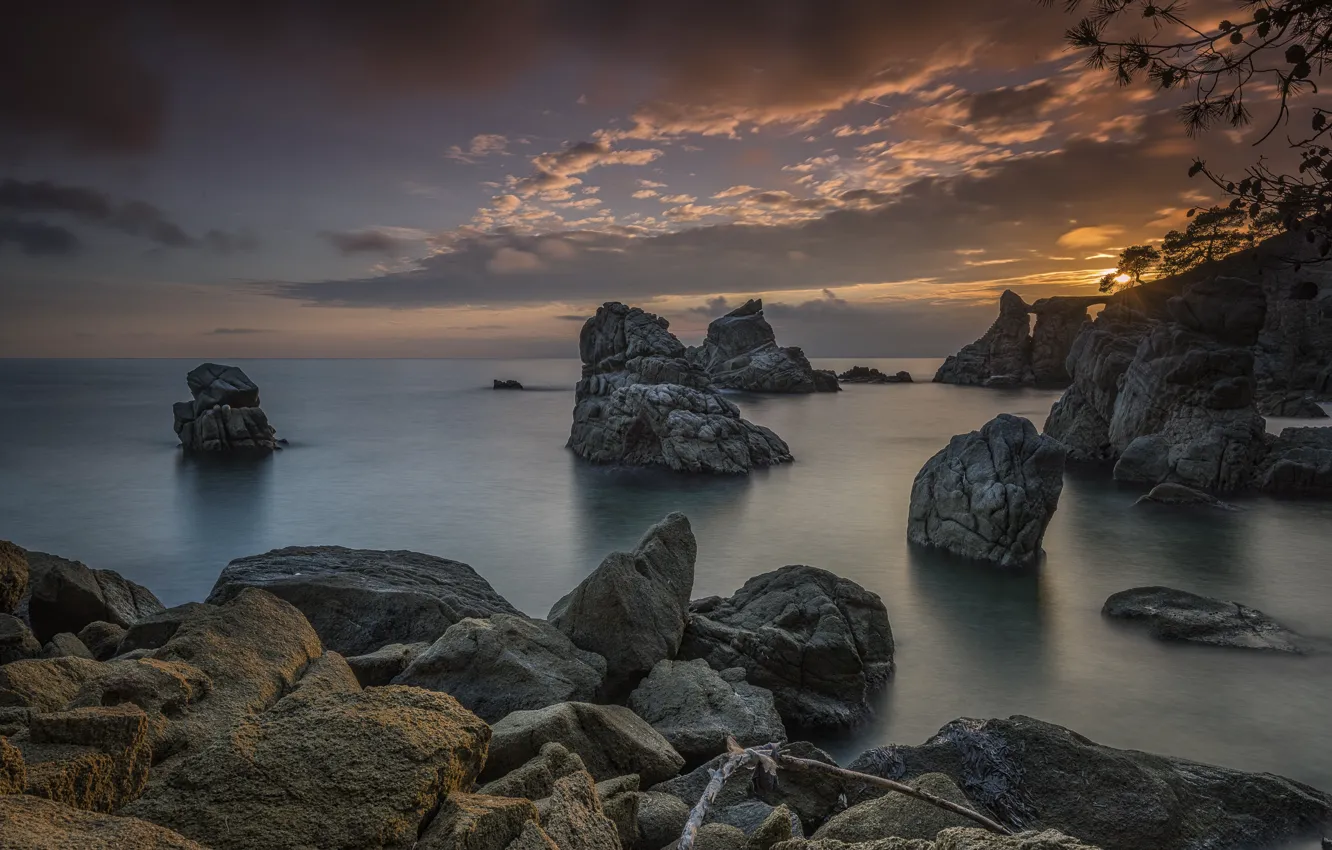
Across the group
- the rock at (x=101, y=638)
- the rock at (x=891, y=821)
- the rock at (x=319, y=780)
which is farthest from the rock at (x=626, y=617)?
the rock at (x=319, y=780)

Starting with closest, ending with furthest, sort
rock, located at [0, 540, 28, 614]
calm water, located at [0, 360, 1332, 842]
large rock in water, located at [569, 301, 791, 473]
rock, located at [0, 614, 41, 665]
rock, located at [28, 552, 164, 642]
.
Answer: rock, located at [0, 614, 41, 665]
rock, located at [0, 540, 28, 614]
rock, located at [28, 552, 164, 642]
calm water, located at [0, 360, 1332, 842]
large rock in water, located at [569, 301, 791, 473]

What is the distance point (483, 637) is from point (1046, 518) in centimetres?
1724

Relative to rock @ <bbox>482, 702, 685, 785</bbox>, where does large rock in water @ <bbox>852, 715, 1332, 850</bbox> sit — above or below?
below

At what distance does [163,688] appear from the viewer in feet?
14.5

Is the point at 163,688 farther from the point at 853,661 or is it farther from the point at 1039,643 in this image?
the point at 1039,643

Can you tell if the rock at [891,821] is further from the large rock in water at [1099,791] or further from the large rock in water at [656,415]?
the large rock in water at [656,415]

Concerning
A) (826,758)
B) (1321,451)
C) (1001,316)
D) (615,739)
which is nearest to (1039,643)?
(826,758)

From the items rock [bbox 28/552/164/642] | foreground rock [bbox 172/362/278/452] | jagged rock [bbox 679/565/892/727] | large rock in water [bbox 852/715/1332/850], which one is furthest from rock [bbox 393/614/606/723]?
foreground rock [bbox 172/362/278/452]

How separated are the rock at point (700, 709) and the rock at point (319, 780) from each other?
4242 mm

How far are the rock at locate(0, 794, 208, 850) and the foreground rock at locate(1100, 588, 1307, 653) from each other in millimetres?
16713

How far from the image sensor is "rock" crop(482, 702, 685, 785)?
→ 5.18 metres

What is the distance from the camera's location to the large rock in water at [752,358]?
99438mm

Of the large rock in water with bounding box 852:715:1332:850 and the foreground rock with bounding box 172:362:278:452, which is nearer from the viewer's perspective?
the large rock in water with bounding box 852:715:1332:850

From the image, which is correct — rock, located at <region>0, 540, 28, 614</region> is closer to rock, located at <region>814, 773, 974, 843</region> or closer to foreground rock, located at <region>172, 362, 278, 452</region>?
rock, located at <region>814, 773, 974, 843</region>
